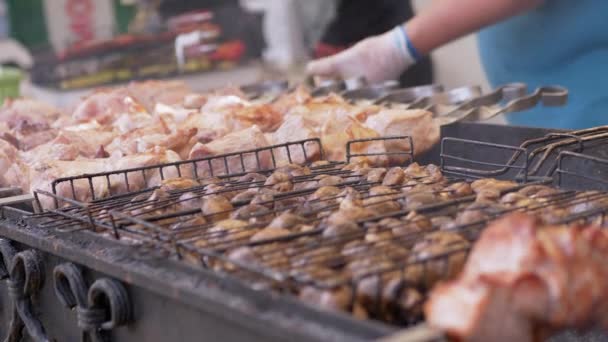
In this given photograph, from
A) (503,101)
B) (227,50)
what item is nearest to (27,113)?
(503,101)

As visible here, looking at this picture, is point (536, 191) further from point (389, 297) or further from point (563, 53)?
point (563, 53)

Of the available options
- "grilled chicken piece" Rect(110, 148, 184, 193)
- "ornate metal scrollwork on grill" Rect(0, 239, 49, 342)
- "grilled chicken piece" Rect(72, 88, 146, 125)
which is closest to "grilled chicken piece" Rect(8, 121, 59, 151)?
"grilled chicken piece" Rect(72, 88, 146, 125)

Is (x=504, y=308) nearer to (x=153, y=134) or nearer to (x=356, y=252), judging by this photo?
(x=356, y=252)

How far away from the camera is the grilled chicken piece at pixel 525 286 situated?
1.26 m

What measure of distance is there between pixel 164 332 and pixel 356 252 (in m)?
0.52

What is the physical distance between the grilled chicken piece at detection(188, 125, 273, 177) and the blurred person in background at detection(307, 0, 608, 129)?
162 centimetres

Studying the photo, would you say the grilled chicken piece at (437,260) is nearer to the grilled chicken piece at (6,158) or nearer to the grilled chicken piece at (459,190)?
the grilled chicken piece at (459,190)

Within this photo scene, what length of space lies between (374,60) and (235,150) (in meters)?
1.86

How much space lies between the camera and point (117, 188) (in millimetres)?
2682

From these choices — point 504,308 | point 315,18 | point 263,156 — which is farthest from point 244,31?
point 504,308

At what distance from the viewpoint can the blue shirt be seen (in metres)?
4.27

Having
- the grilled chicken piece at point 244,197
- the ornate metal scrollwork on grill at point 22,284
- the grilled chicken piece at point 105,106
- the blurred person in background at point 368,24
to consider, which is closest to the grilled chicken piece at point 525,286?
the grilled chicken piece at point 244,197

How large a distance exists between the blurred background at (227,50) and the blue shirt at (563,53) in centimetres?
264

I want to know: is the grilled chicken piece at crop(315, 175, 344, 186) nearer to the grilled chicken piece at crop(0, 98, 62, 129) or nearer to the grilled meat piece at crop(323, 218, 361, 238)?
the grilled meat piece at crop(323, 218, 361, 238)
